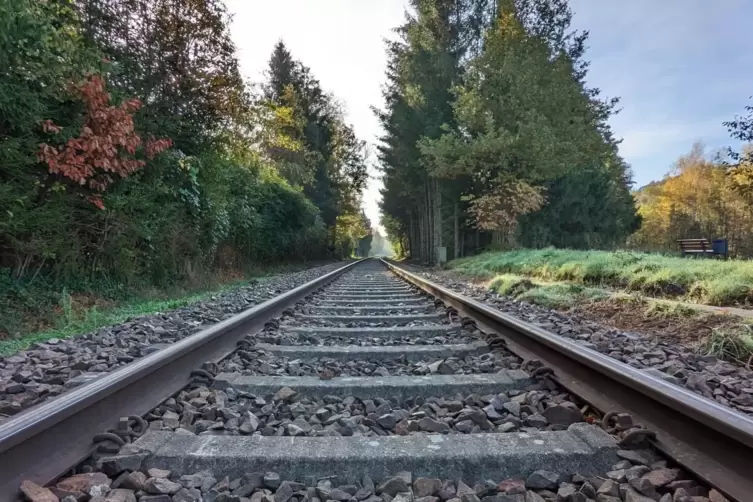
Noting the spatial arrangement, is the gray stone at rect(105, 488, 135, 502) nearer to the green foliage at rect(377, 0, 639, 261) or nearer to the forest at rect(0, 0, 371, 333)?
the forest at rect(0, 0, 371, 333)

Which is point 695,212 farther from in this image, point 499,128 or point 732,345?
point 732,345

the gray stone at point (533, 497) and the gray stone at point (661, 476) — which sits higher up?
the gray stone at point (661, 476)

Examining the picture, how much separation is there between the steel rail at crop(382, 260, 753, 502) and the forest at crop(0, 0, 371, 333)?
4993 millimetres

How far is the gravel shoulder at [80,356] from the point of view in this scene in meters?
2.30

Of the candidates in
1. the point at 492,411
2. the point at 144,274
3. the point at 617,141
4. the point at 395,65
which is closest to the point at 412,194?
the point at 395,65

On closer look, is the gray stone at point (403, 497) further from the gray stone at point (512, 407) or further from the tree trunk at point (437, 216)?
the tree trunk at point (437, 216)

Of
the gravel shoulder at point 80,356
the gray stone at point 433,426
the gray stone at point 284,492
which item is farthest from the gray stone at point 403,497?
the gravel shoulder at point 80,356

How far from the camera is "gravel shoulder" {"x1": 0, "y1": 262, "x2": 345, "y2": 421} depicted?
2.30 metres

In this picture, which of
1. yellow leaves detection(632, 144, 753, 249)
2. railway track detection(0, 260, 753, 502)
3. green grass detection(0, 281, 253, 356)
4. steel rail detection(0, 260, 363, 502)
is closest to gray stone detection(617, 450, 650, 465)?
railway track detection(0, 260, 753, 502)

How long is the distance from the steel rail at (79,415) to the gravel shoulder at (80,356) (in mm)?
307

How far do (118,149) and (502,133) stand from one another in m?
12.0

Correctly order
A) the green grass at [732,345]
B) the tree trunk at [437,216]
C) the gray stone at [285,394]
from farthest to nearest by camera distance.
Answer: the tree trunk at [437,216] → the green grass at [732,345] → the gray stone at [285,394]

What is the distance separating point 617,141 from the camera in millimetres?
30312

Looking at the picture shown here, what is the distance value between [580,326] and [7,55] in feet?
18.8
